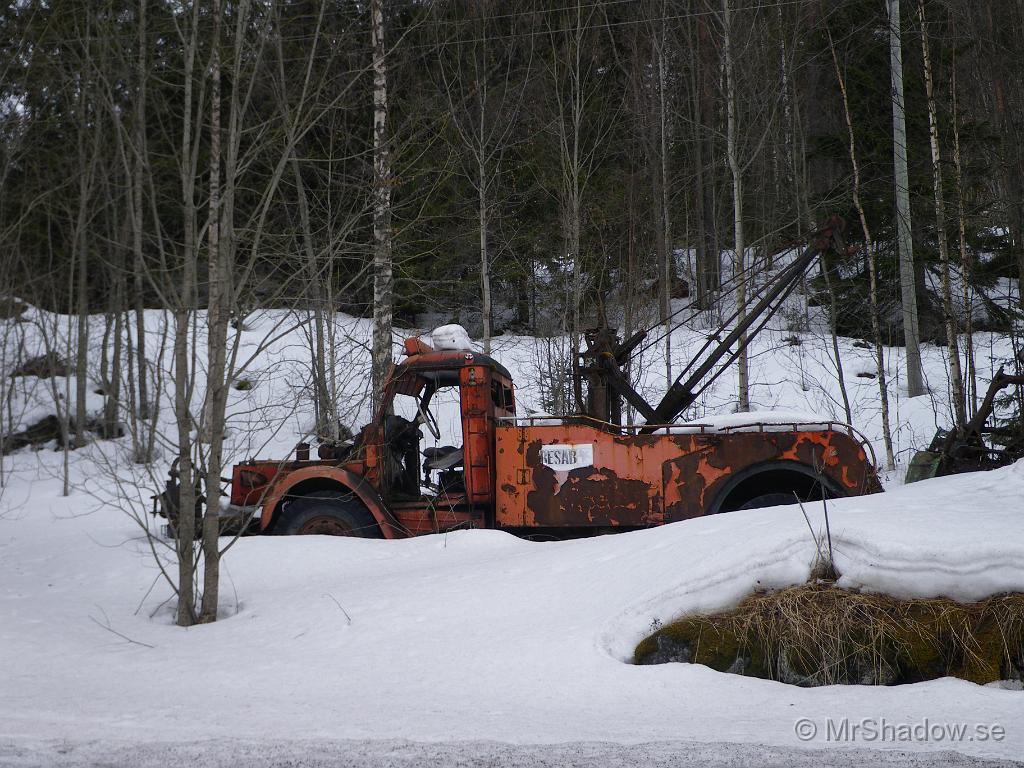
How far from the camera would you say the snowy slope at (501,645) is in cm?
369

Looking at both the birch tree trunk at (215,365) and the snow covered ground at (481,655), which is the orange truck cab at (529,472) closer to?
the snow covered ground at (481,655)

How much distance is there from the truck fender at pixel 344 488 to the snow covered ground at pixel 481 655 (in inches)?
17.0

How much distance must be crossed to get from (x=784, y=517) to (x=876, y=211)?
1449 cm

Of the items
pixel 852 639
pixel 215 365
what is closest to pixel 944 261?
pixel 852 639

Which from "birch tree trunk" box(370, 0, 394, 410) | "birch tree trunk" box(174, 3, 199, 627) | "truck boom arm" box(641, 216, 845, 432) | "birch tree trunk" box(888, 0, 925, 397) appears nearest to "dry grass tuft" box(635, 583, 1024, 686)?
"birch tree trunk" box(174, 3, 199, 627)

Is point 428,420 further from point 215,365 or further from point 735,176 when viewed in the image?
point 735,176

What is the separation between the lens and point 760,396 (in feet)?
57.8

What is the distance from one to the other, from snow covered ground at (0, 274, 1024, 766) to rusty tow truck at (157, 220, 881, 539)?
59 cm

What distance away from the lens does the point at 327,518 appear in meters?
7.98

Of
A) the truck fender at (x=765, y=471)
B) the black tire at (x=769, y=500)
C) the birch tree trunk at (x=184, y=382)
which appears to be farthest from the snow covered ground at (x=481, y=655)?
the black tire at (x=769, y=500)

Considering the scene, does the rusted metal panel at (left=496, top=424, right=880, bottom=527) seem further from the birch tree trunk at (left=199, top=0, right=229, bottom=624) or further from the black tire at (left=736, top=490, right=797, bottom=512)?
the birch tree trunk at (left=199, top=0, right=229, bottom=624)

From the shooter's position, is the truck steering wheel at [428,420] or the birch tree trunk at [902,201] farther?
the birch tree trunk at [902,201]

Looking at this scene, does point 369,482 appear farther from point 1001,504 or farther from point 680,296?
point 680,296

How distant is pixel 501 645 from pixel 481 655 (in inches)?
6.1
